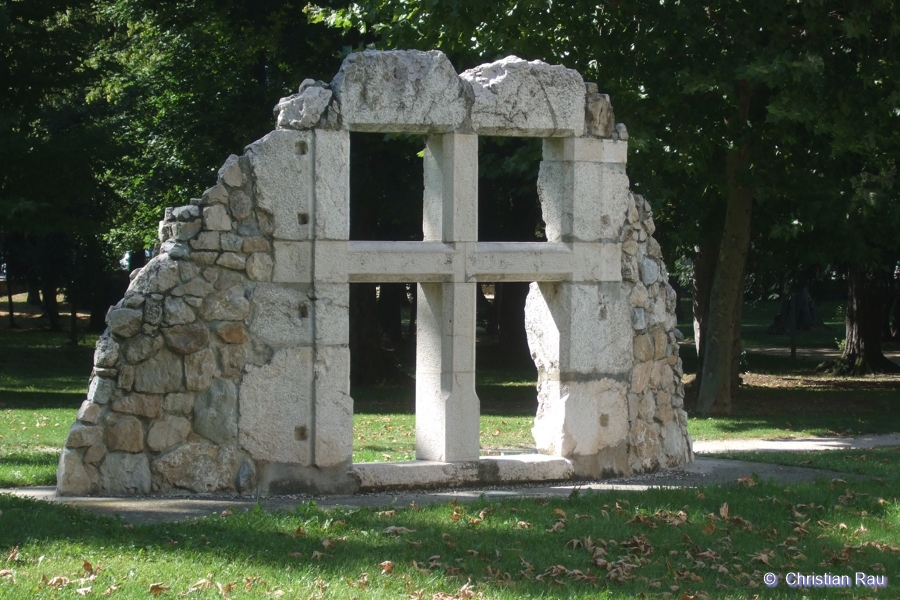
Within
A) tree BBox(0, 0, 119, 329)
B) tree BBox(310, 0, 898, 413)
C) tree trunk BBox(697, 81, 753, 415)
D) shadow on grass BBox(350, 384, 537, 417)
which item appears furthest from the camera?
shadow on grass BBox(350, 384, 537, 417)

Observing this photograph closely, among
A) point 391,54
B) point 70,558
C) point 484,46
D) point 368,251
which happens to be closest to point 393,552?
point 70,558

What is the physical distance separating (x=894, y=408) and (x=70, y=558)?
15128 mm

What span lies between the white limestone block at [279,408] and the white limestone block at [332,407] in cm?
7

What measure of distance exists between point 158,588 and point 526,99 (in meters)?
5.10

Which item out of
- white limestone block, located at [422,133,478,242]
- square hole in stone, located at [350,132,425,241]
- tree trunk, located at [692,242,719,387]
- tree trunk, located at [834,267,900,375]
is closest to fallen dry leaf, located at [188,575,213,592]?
white limestone block, located at [422,133,478,242]

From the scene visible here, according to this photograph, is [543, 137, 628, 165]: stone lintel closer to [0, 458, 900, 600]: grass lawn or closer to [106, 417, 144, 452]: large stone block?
[0, 458, 900, 600]: grass lawn

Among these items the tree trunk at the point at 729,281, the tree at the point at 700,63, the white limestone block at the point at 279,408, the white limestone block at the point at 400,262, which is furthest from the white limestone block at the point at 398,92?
the tree trunk at the point at 729,281

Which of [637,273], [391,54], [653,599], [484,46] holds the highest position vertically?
[484,46]

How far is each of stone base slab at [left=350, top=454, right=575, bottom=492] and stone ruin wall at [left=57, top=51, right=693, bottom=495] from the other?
60 mm

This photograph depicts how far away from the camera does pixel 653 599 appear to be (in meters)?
6.15

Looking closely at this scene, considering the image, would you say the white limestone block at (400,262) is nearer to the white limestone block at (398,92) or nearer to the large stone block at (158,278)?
the white limestone block at (398,92)

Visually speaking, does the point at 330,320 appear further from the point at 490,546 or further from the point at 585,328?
the point at 490,546

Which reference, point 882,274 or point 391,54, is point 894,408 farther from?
point 391,54

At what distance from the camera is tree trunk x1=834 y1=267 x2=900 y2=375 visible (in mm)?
24172
